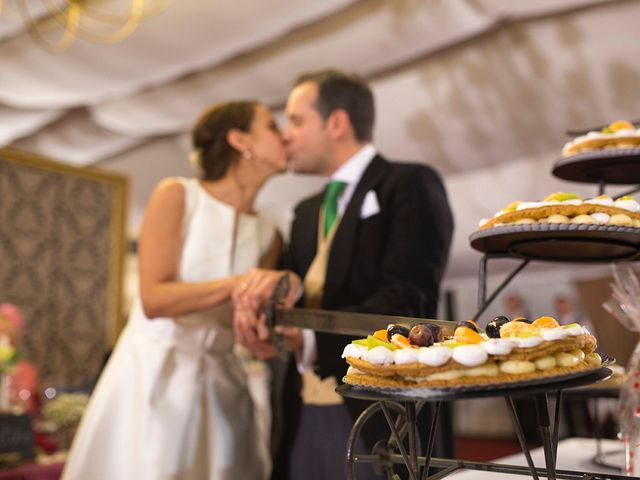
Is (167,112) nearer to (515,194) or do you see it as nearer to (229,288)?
(515,194)

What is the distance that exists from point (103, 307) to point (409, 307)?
16.2 feet

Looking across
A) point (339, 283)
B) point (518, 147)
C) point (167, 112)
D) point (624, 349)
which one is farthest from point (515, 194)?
point (339, 283)

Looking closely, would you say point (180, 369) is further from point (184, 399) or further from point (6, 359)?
point (6, 359)

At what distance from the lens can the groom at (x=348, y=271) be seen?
1.92 metres

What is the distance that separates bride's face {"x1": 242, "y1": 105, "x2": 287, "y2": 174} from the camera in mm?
2428

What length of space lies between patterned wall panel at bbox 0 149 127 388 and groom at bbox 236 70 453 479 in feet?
12.2

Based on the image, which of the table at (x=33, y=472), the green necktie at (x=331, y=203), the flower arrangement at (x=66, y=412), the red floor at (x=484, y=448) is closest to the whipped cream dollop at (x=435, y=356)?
the green necktie at (x=331, y=203)

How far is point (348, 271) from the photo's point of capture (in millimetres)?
2027

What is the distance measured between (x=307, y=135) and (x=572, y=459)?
1.26m

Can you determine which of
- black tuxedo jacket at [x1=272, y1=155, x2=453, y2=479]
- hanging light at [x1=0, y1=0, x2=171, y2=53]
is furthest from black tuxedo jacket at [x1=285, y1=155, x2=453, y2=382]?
hanging light at [x1=0, y1=0, x2=171, y2=53]

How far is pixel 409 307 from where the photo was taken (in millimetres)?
1899

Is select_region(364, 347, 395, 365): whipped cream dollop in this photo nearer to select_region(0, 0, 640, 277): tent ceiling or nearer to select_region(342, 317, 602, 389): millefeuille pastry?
select_region(342, 317, 602, 389): millefeuille pastry

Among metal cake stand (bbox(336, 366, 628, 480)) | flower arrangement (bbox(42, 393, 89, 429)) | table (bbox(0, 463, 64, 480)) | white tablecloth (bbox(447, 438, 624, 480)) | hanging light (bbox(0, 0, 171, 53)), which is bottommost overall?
table (bbox(0, 463, 64, 480))

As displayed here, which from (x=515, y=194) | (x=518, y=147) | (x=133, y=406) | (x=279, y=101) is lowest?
(x=133, y=406)
